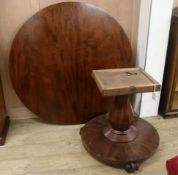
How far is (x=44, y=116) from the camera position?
191cm

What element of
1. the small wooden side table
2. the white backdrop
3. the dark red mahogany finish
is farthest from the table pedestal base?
the white backdrop

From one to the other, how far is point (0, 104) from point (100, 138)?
79 centimetres

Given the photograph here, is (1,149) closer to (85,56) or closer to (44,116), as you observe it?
(44,116)

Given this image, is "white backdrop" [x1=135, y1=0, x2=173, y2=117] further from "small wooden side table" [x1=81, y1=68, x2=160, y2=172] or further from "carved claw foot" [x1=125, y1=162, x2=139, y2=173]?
"carved claw foot" [x1=125, y1=162, x2=139, y2=173]

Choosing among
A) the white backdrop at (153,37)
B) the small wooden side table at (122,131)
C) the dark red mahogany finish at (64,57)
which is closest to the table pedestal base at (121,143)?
the small wooden side table at (122,131)

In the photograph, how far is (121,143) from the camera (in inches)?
64.3

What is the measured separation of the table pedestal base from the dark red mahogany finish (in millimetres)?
263

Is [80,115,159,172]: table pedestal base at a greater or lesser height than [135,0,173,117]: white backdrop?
lesser

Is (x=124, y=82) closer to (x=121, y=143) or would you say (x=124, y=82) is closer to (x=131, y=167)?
(x=121, y=143)

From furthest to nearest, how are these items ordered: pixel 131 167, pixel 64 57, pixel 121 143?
pixel 64 57 → pixel 121 143 → pixel 131 167

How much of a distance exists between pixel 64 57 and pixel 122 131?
2.26 feet

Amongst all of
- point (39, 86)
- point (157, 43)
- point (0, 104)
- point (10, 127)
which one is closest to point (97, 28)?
point (157, 43)

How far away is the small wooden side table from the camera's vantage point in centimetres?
148

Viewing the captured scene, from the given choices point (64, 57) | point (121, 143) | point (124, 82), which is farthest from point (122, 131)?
point (64, 57)
